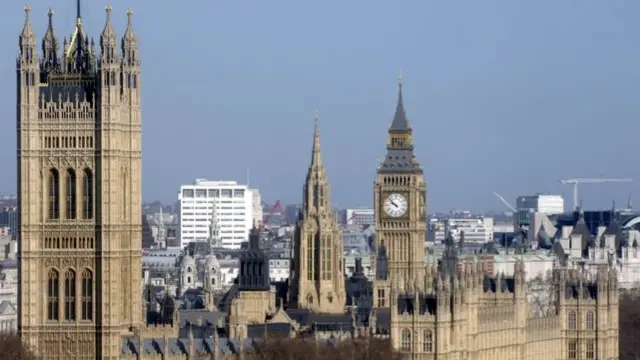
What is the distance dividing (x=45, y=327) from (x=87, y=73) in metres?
A: 11.7

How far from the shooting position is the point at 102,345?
15238 centimetres

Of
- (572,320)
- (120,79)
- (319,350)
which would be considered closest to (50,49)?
(120,79)

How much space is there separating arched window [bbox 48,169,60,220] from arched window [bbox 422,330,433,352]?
18.9m

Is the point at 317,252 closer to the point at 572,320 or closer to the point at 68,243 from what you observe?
the point at 572,320

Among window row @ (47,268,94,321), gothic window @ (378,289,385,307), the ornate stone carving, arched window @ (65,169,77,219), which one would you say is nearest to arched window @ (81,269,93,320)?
window row @ (47,268,94,321)

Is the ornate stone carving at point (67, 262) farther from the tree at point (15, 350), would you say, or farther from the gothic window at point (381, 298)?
the gothic window at point (381, 298)

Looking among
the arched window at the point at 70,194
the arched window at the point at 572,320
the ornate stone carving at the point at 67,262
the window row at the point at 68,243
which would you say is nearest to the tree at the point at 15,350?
the ornate stone carving at the point at 67,262

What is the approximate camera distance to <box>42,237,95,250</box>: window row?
152750mm

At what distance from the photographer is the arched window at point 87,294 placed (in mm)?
152875

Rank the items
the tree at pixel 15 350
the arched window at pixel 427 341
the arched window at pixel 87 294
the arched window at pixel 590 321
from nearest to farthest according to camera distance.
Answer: the tree at pixel 15 350 < the arched window at pixel 87 294 < the arched window at pixel 427 341 < the arched window at pixel 590 321

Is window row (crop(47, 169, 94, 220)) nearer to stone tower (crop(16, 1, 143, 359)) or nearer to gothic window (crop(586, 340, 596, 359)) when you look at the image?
stone tower (crop(16, 1, 143, 359))

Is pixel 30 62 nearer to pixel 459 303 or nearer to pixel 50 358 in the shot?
pixel 50 358

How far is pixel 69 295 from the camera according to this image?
153125 mm

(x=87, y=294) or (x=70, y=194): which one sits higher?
(x=70, y=194)
